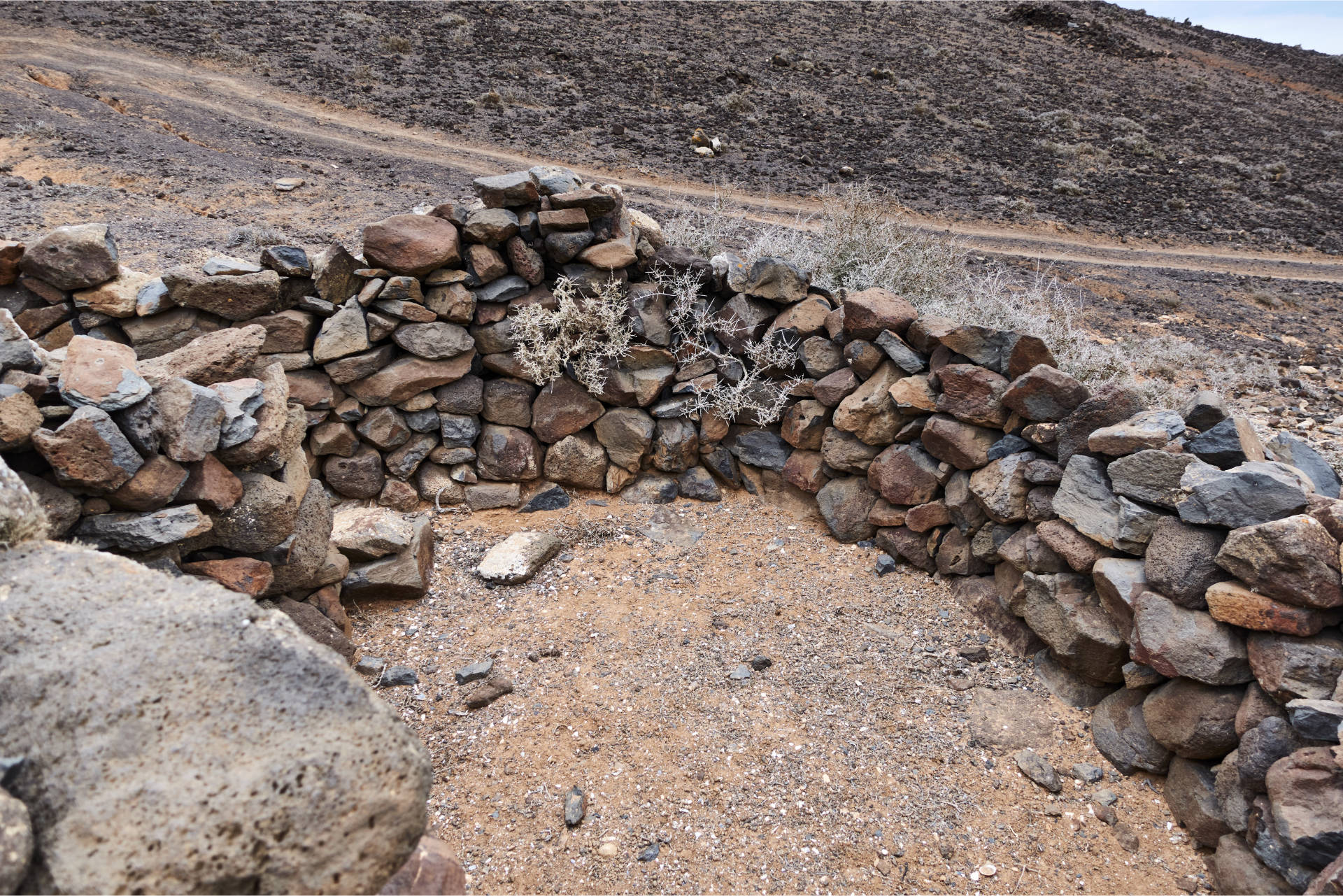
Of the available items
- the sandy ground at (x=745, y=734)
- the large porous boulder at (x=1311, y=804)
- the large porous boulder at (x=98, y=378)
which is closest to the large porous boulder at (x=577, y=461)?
the sandy ground at (x=745, y=734)

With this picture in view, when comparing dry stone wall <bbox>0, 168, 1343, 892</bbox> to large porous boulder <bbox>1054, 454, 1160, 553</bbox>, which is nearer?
dry stone wall <bbox>0, 168, 1343, 892</bbox>

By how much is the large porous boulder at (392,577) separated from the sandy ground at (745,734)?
10 centimetres

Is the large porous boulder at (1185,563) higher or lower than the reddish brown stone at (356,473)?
higher

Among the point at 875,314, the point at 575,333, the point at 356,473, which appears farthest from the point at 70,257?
the point at 875,314

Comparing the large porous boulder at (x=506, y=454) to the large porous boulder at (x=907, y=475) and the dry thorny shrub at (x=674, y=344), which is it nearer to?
the dry thorny shrub at (x=674, y=344)

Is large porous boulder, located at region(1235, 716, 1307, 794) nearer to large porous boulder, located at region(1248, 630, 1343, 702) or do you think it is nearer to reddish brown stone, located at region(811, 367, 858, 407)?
large porous boulder, located at region(1248, 630, 1343, 702)

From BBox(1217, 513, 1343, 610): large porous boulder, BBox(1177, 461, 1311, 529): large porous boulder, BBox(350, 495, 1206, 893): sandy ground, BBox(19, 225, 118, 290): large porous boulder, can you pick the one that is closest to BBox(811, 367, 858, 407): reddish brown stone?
BBox(350, 495, 1206, 893): sandy ground

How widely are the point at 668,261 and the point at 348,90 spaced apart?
14.1 m

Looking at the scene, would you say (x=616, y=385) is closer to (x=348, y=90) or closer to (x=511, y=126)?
(x=511, y=126)

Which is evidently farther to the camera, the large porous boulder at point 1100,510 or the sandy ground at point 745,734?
the large porous boulder at point 1100,510

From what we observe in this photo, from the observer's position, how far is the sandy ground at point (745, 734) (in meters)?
3.34

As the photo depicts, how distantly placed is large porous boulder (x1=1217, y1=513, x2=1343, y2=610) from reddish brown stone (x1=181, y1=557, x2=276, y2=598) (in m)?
4.53

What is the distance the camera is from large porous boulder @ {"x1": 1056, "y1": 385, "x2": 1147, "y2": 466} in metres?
4.24

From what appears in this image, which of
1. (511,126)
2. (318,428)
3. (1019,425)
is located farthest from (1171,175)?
(318,428)
